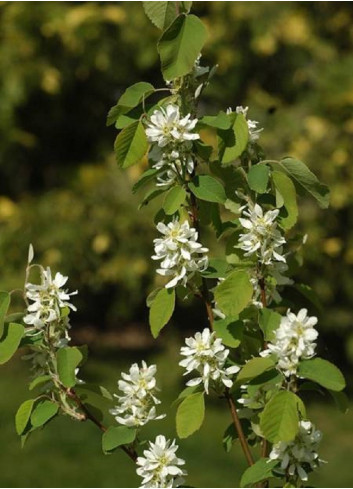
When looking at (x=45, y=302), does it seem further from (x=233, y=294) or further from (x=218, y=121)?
(x=218, y=121)

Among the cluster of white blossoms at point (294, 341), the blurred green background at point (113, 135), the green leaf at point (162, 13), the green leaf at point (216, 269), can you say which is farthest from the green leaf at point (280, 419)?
the blurred green background at point (113, 135)

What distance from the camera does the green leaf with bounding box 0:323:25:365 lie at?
4.62 ft

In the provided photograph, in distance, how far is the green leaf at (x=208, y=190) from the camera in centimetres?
146

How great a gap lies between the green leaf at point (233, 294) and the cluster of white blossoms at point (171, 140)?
210 millimetres

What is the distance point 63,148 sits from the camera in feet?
20.7

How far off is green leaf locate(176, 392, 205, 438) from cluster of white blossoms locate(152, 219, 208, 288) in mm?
205

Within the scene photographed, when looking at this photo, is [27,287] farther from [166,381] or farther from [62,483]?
[166,381]

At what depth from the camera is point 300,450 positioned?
1.37 meters

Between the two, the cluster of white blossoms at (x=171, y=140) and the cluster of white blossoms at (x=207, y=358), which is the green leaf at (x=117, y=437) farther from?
the cluster of white blossoms at (x=171, y=140)

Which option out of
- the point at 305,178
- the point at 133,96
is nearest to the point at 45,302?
the point at 133,96

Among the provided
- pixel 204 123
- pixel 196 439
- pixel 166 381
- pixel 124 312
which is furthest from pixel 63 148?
pixel 204 123

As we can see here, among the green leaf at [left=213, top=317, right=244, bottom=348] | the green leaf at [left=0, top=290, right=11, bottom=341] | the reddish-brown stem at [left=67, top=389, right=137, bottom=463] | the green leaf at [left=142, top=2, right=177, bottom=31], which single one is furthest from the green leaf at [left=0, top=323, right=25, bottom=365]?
the green leaf at [left=142, top=2, right=177, bottom=31]

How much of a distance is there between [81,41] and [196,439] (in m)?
2.62

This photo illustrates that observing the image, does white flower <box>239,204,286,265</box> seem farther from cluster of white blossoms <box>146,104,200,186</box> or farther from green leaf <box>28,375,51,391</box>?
green leaf <box>28,375,51,391</box>
